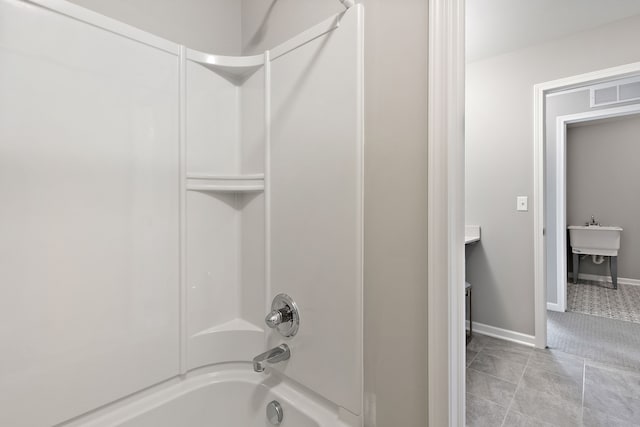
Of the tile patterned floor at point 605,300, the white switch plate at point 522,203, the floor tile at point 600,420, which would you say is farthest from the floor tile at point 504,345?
the tile patterned floor at point 605,300

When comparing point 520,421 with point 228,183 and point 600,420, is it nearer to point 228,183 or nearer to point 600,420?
point 600,420

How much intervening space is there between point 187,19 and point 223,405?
1702mm

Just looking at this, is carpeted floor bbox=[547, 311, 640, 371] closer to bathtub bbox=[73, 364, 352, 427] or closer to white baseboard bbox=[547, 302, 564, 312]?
white baseboard bbox=[547, 302, 564, 312]

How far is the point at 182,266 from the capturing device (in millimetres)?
1224

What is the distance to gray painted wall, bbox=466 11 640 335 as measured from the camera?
91.3 inches

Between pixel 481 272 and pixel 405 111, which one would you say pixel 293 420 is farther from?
pixel 481 272

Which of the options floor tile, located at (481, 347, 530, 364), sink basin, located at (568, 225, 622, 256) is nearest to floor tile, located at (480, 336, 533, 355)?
floor tile, located at (481, 347, 530, 364)

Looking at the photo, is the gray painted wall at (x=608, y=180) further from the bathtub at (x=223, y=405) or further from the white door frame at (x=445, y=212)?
the bathtub at (x=223, y=405)

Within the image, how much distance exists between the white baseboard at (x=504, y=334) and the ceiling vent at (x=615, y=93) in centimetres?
256

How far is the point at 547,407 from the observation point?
5.46 ft

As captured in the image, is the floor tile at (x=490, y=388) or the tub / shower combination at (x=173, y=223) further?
the floor tile at (x=490, y=388)

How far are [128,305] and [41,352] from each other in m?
0.25

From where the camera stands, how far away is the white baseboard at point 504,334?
2398 millimetres

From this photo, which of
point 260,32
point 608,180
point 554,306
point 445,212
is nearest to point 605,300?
point 554,306
